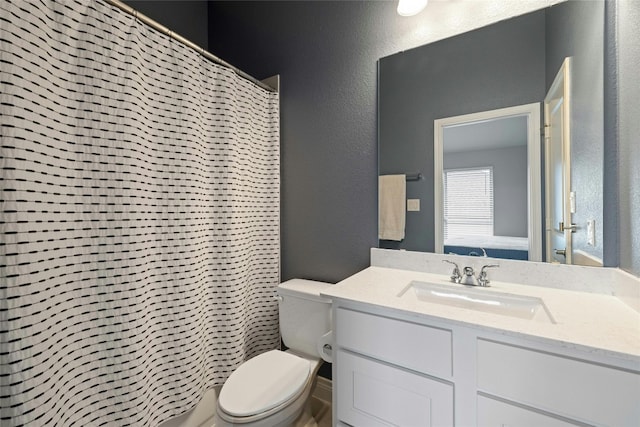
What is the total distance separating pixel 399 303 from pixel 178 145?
119 cm

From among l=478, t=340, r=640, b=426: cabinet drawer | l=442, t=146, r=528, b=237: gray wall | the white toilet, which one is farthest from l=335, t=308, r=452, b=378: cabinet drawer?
l=442, t=146, r=528, b=237: gray wall

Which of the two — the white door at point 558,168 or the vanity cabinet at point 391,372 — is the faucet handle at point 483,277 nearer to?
the white door at point 558,168

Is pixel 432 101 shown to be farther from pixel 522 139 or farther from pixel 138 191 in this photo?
pixel 138 191

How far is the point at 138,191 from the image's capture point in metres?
1.12

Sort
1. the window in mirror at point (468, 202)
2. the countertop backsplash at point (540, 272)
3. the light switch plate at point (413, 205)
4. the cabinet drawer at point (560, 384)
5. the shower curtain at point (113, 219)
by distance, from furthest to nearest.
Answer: the light switch plate at point (413, 205) → the window in mirror at point (468, 202) → the countertop backsplash at point (540, 272) → the shower curtain at point (113, 219) → the cabinet drawer at point (560, 384)

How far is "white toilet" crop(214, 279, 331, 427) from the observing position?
1133mm

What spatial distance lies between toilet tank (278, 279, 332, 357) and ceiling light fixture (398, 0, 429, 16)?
151 centimetres

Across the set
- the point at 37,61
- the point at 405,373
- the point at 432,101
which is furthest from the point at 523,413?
the point at 37,61

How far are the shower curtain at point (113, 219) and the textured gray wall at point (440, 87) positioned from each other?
35.0 inches

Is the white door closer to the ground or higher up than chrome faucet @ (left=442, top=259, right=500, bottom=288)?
higher up

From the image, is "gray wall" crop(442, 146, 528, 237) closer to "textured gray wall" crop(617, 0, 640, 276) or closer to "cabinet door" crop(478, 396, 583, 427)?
"textured gray wall" crop(617, 0, 640, 276)

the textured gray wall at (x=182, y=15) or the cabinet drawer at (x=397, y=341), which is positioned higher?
the textured gray wall at (x=182, y=15)

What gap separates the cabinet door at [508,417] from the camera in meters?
0.73

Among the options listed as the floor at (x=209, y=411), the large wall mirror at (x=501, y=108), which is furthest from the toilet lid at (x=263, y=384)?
the large wall mirror at (x=501, y=108)
